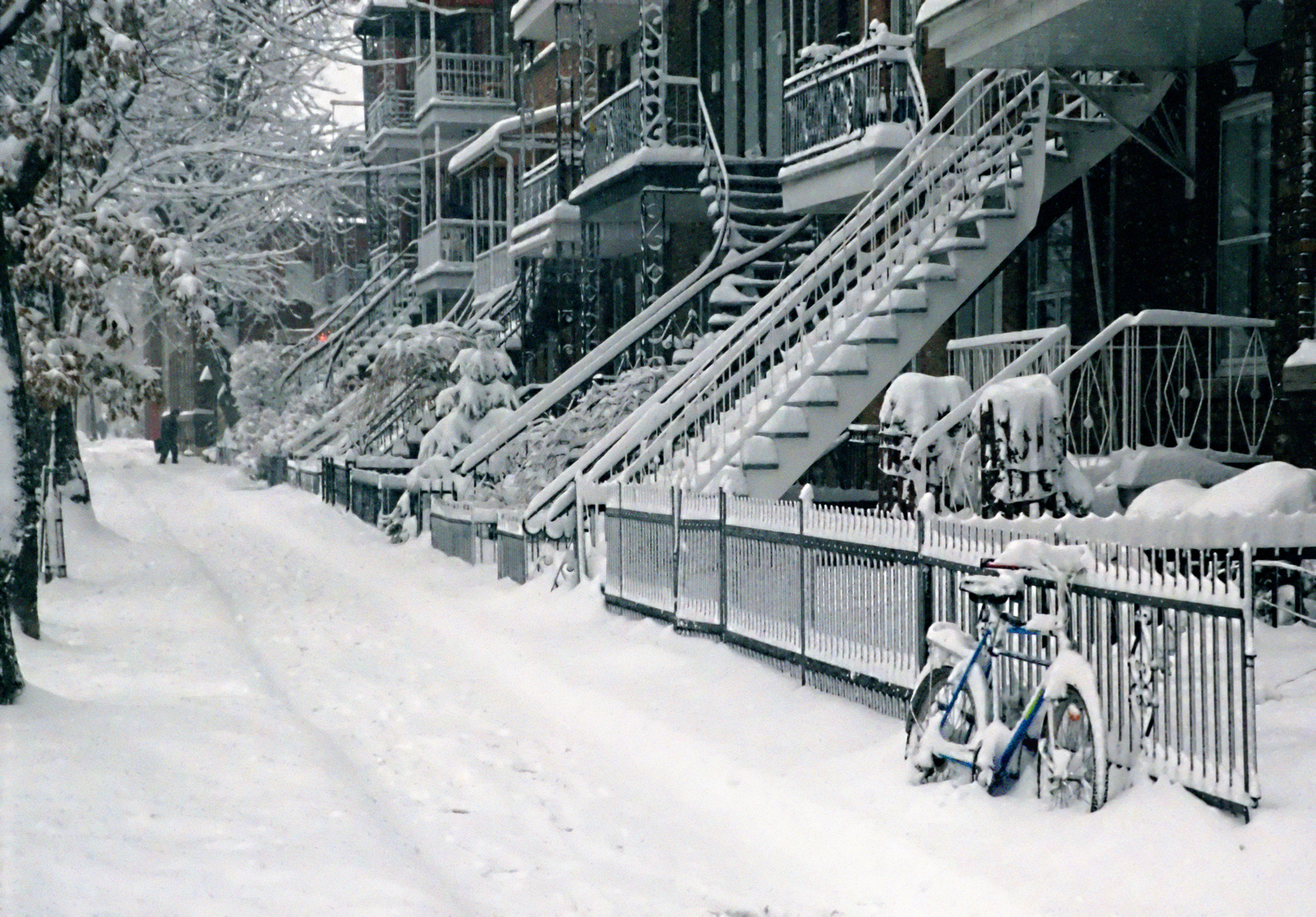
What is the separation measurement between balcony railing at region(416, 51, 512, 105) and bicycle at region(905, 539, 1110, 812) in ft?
109

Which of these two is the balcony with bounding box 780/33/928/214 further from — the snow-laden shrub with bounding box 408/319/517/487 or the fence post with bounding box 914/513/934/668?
the fence post with bounding box 914/513/934/668

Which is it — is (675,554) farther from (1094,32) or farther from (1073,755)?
(1073,755)

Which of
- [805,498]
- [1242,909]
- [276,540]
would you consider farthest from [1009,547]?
[276,540]

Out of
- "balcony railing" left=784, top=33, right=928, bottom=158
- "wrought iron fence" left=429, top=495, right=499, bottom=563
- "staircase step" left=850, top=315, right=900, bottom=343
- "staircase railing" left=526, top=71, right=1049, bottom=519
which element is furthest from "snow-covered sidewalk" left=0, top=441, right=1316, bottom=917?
"balcony railing" left=784, top=33, right=928, bottom=158

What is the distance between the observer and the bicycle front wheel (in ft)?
22.3

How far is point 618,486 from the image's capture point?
14617 mm

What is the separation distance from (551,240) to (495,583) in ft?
43.5

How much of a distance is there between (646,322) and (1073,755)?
53.7ft

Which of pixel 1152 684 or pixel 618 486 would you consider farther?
pixel 618 486

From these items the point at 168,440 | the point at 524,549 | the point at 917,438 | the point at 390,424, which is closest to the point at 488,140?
the point at 390,424

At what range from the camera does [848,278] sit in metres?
16.7

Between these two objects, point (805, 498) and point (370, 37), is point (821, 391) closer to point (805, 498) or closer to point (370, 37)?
point (805, 498)

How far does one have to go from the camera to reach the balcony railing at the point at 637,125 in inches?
907

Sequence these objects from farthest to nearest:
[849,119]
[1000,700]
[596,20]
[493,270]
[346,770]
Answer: [493,270] < [596,20] < [849,119] < [346,770] < [1000,700]
